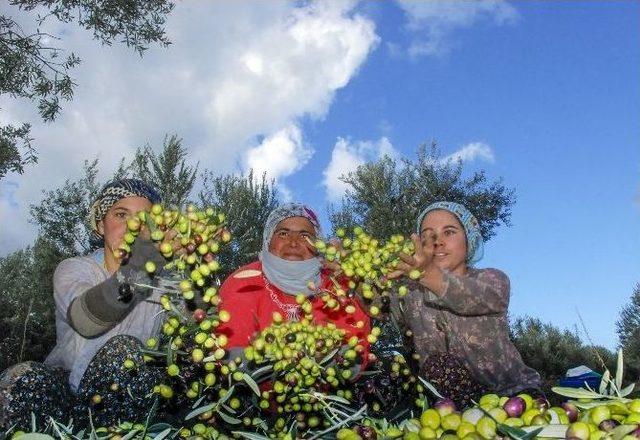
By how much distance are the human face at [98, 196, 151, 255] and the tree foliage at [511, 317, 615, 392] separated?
16422 mm

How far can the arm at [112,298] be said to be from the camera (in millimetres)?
2535

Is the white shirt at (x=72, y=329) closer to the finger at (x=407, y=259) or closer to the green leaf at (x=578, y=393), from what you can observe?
the finger at (x=407, y=259)

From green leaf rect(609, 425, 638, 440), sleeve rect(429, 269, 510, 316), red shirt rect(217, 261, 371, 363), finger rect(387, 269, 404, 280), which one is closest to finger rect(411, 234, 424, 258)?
finger rect(387, 269, 404, 280)

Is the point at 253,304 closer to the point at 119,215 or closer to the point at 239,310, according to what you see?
the point at 239,310

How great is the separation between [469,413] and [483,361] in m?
2.57

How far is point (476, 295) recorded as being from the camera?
11.9 ft

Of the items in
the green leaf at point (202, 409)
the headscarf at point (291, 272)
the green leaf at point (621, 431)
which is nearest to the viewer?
the green leaf at point (621, 431)

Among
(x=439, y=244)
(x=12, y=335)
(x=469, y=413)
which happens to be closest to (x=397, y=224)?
(x=12, y=335)

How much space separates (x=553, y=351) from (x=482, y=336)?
17624 millimetres

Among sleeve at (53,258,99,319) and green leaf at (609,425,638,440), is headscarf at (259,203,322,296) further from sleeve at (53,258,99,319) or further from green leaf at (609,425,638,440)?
green leaf at (609,425,638,440)

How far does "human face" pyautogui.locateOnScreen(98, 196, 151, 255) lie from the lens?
3564 mm

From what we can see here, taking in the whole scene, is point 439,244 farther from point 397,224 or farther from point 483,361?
point 397,224

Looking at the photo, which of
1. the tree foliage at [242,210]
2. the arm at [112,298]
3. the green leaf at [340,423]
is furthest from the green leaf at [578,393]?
the tree foliage at [242,210]

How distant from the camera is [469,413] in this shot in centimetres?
156
